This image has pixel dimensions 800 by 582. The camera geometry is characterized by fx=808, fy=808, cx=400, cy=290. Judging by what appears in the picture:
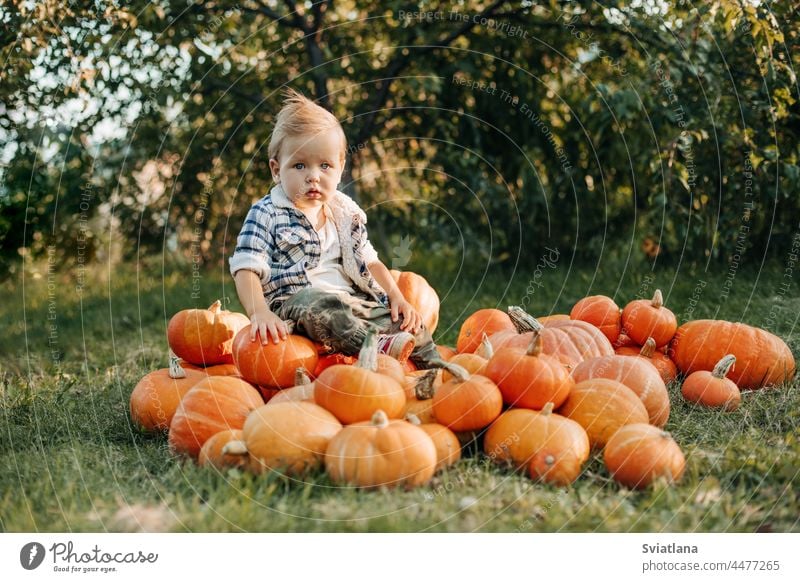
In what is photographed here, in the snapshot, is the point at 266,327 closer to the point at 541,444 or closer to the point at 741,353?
the point at 541,444

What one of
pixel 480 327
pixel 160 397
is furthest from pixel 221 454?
pixel 480 327

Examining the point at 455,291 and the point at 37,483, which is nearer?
the point at 37,483

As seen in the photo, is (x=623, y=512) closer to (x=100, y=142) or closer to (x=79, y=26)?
(x=79, y=26)

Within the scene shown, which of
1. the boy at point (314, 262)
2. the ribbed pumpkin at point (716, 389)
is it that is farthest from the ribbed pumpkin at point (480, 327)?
the ribbed pumpkin at point (716, 389)

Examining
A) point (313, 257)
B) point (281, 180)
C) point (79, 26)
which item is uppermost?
point (79, 26)

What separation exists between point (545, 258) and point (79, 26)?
421 centimetres

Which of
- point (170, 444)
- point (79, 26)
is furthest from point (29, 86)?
point (170, 444)

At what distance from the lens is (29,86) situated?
5.20 metres

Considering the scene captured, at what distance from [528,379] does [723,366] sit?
44.2 inches

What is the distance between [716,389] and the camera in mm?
3510

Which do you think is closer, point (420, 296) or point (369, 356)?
point (369, 356)

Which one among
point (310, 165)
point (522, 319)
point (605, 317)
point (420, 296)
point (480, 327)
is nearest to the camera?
point (310, 165)

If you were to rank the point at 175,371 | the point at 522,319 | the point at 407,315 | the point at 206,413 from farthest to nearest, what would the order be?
the point at 407,315, the point at 522,319, the point at 175,371, the point at 206,413
